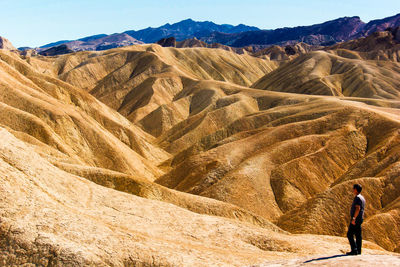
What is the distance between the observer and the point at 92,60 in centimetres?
17588

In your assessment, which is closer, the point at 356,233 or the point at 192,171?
the point at 356,233

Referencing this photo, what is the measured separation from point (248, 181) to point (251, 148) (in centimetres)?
1174

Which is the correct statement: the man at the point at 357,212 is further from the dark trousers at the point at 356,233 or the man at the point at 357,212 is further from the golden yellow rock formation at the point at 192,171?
the golden yellow rock formation at the point at 192,171

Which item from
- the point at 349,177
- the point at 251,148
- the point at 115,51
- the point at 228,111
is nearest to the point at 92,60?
the point at 115,51

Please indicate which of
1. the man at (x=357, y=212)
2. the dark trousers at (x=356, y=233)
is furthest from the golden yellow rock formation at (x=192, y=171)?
the man at (x=357, y=212)

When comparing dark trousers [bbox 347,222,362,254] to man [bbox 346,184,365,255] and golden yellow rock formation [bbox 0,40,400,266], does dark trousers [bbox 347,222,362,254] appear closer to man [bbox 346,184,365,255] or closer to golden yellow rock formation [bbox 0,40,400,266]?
man [bbox 346,184,365,255]

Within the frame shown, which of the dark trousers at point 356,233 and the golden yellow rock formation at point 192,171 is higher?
the dark trousers at point 356,233

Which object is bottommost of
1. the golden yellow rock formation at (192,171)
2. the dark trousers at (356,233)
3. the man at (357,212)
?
the golden yellow rock formation at (192,171)

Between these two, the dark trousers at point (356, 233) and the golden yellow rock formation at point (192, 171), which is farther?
the golden yellow rock formation at point (192, 171)

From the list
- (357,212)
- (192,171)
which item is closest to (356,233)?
(357,212)

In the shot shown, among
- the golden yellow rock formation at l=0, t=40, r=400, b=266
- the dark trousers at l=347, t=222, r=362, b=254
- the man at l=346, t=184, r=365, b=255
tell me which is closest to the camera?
the man at l=346, t=184, r=365, b=255

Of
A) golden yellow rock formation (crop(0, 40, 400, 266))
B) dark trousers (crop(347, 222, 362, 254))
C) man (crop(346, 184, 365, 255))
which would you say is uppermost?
man (crop(346, 184, 365, 255))

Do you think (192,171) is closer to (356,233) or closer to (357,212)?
(356,233)

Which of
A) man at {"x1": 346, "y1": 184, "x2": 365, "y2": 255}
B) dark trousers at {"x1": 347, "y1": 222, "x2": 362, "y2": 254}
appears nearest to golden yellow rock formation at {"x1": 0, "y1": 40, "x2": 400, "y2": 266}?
dark trousers at {"x1": 347, "y1": 222, "x2": 362, "y2": 254}
